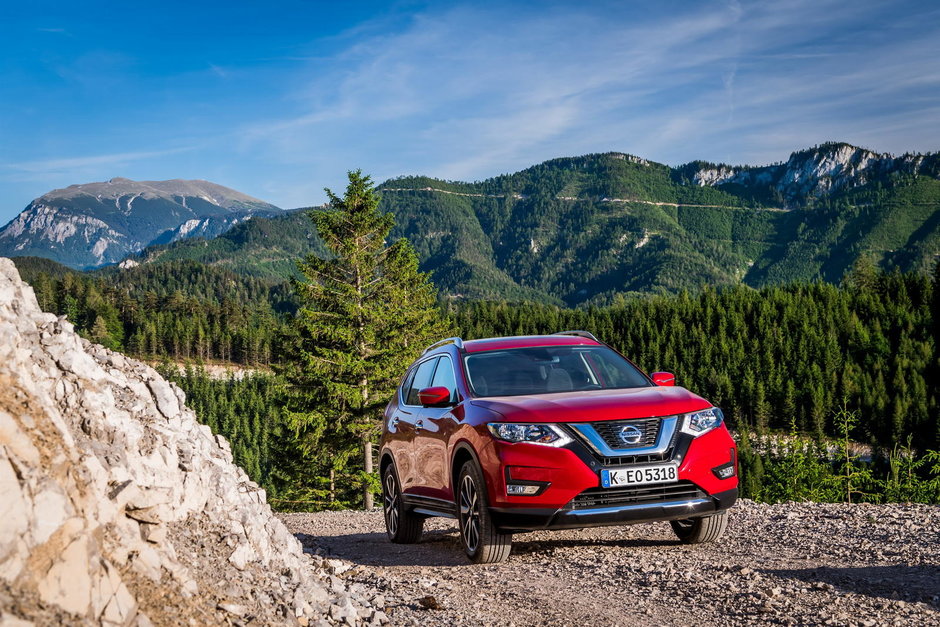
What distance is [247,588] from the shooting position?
5.29m

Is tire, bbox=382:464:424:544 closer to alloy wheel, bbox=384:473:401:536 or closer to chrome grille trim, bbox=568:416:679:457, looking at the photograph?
alloy wheel, bbox=384:473:401:536

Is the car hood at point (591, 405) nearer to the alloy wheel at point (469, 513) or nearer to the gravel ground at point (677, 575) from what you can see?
the alloy wheel at point (469, 513)

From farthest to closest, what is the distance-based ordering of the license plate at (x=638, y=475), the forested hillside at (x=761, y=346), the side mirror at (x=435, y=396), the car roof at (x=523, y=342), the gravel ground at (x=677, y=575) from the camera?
the forested hillside at (x=761, y=346)
the car roof at (x=523, y=342)
the side mirror at (x=435, y=396)
the license plate at (x=638, y=475)
the gravel ground at (x=677, y=575)

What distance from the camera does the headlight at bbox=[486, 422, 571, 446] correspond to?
22.8 ft

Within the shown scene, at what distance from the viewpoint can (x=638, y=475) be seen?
6.95m

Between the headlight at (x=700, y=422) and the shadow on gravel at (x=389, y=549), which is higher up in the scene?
the headlight at (x=700, y=422)

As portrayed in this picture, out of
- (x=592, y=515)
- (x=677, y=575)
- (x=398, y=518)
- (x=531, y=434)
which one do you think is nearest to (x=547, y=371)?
(x=531, y=434)

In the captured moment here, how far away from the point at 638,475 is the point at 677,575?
860 millimetres

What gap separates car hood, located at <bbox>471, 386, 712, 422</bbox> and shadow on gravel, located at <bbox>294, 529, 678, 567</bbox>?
167 centimetres

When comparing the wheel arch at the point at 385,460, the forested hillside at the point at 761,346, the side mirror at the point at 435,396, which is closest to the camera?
the side mirror at the point at 435,396

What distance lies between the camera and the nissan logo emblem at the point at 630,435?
697 centimetres

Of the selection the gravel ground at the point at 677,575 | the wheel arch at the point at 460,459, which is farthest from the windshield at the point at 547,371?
the gravel ground at the point at 677,575

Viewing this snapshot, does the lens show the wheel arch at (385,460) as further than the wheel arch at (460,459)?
Yes

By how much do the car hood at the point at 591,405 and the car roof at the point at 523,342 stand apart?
38.1 inches
